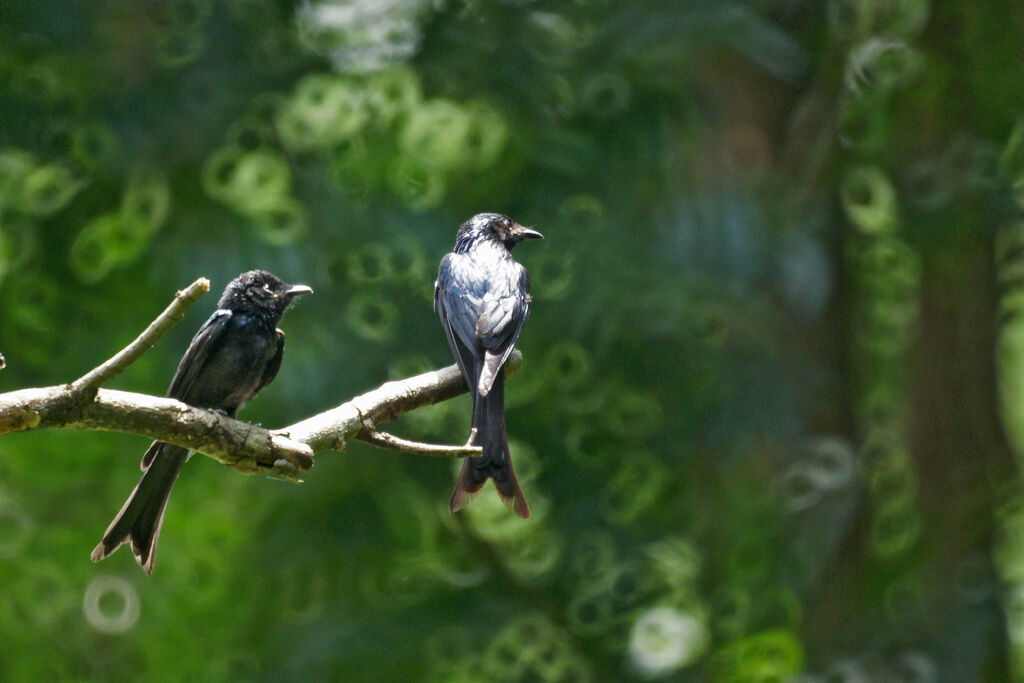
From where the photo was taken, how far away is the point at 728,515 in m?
7.79

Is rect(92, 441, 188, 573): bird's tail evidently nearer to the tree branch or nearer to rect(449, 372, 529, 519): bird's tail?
the tree branch

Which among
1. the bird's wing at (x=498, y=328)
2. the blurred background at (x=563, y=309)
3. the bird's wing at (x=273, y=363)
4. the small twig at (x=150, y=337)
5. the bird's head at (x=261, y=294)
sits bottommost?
the blurred background at (x=563, y=309)

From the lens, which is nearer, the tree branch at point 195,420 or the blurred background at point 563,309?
the tree branch at point 195,420

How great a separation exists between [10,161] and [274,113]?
1859mm

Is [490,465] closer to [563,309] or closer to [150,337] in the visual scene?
[150,337]

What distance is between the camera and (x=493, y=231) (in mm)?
5008

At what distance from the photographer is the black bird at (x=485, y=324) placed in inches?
121

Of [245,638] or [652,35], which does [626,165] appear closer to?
[652,35]

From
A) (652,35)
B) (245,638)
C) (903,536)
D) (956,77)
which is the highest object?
(652,35)

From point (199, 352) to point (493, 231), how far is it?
60.2 inches

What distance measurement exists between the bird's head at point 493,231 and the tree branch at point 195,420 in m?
1.73

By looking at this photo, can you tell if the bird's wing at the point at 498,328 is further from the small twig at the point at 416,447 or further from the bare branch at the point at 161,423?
the bare branch at the point at 161,423

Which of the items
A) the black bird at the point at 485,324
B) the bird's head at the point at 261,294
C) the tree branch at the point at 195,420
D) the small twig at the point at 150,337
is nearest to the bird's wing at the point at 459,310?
the black bird at the point at 485,324

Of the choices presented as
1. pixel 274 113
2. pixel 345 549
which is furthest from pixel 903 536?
pixel 274 113
